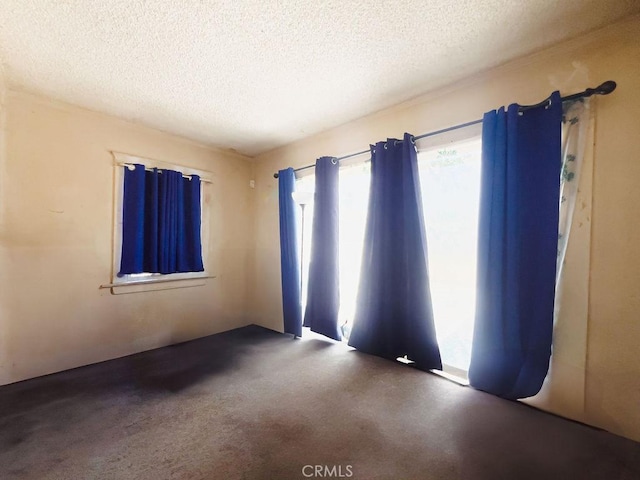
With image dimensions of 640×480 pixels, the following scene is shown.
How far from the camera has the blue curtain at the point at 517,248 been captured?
4.95 feet

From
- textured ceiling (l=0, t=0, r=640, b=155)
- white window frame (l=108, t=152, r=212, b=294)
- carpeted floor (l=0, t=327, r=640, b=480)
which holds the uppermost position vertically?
textured ceiling (l=0, t=0, r=640, b=155)

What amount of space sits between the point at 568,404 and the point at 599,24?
6.84 ft

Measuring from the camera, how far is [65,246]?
2186 millimetres

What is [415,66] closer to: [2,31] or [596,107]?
[596,107]

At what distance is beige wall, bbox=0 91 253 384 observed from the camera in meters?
1.97

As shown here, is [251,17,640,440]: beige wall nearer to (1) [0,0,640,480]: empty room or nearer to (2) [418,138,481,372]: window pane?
(1) [0,0,640,480]: empty room

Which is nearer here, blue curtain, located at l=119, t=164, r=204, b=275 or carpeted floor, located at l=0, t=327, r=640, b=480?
carpeted floor, located at l=0, t=327, r=640, b=480

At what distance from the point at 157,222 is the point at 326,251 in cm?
171

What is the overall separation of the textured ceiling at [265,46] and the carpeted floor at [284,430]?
2159 mm

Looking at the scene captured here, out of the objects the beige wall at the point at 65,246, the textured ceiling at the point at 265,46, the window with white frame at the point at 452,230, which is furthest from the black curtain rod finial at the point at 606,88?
the beige wall at the point at 65,246

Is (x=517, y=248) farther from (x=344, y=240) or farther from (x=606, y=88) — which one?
(x=344, y=240)

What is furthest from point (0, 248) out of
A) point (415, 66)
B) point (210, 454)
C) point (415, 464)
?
point (415, 66)

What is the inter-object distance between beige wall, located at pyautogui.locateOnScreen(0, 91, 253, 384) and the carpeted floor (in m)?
0.28

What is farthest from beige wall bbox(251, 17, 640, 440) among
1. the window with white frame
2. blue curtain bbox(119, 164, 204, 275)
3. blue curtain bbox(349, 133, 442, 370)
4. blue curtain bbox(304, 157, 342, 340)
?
blue curtain bbox(119, 164, 204, 275)
